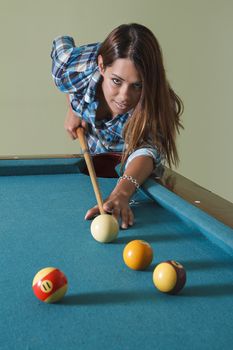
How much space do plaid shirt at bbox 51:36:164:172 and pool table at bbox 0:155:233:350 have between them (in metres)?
0.56

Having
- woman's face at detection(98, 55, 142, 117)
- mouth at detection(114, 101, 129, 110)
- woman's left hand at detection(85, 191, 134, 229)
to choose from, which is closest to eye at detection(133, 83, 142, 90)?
woman's face at detection(98, 55, 142, 117)

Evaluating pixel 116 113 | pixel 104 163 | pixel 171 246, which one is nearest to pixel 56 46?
pixel 116 113

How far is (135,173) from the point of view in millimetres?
1654

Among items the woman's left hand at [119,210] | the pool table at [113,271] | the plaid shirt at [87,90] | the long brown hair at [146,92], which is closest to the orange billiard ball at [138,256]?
the pool table at [113,271]

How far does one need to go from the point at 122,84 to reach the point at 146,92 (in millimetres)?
100

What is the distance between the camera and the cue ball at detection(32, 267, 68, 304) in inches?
33.5

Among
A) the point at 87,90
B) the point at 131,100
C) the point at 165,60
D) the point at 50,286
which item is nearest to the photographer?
the point at 50,286

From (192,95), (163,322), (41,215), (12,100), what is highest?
(163,322)

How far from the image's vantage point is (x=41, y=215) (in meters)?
1.41

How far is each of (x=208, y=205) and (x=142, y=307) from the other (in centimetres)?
58

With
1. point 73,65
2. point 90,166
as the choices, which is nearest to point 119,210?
point 90,166

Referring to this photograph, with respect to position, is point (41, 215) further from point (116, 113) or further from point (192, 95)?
point (192, 95)

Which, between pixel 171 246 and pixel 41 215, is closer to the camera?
pixel 171 246

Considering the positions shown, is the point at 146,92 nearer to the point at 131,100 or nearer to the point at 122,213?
the point at 131,100
